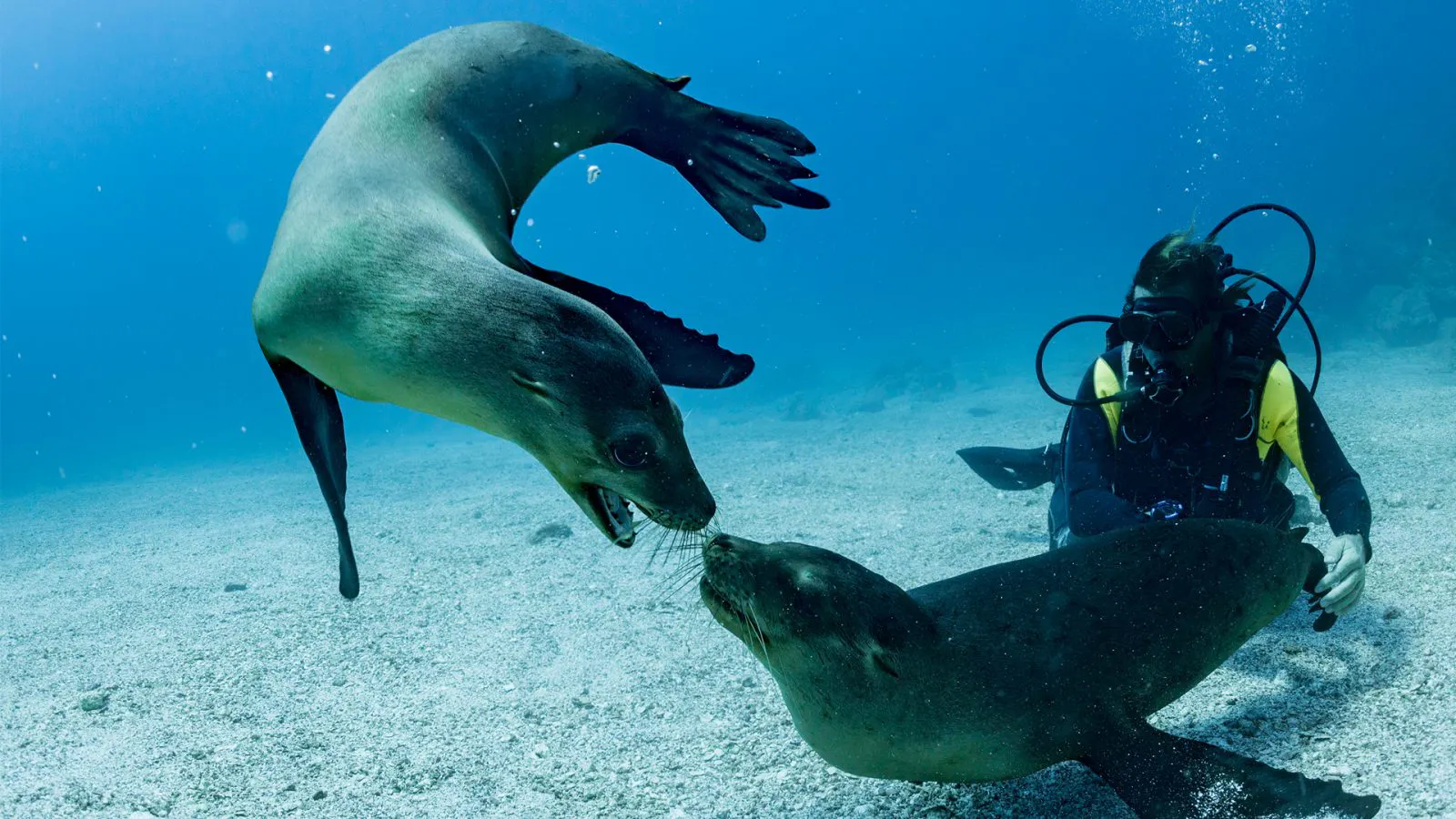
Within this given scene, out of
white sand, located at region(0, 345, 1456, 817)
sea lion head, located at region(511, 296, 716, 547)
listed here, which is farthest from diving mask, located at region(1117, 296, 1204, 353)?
sea lion head, located at region(511, 296, 716, 547)

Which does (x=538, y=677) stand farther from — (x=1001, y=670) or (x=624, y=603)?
(x=1001, y=670)

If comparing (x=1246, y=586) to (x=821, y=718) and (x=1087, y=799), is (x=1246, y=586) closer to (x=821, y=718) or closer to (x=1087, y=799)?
(x=1087, y=799)

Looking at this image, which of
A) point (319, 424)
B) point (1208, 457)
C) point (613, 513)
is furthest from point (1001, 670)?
point (1208, 457)

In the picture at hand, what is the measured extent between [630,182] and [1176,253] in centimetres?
12449

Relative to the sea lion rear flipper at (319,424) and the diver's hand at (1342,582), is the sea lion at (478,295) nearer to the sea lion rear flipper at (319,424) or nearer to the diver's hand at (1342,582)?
the sea lion rear flipper at (319,424)

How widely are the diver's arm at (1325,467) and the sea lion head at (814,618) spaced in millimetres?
2451

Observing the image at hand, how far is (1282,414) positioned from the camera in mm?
3709

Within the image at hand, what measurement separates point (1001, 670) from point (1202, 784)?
556 millimetres

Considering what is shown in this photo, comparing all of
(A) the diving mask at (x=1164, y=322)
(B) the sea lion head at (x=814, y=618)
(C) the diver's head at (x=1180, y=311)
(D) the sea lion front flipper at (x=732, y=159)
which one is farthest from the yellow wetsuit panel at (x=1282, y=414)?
(D) the sea lion front flipper at (x=732, y=159)

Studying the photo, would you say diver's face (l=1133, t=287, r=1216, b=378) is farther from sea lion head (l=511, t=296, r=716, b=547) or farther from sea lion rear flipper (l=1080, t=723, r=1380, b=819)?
sea lion head (l=511, t=296, r=716, b=547)

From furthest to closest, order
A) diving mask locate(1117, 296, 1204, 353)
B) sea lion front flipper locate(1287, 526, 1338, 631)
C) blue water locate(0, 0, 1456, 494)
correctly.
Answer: blue water locate(0, 0, 1456, 494)
diving mask locate(1117, 296, 1204, 353)
sea lion front flipper locate(1287, 526, 1338, 631)

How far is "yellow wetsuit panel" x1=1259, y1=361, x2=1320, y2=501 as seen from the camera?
12.0 ft

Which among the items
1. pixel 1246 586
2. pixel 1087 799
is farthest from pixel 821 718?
pixel 1246 586

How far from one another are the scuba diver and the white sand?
2.15 feet
